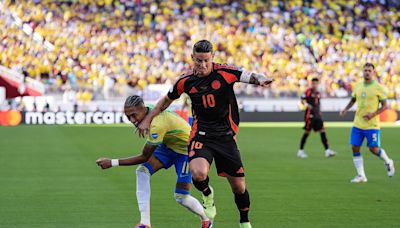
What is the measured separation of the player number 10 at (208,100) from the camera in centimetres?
776

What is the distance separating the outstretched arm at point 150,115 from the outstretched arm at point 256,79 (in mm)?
892

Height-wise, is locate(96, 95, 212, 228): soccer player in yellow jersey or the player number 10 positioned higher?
the player number 10

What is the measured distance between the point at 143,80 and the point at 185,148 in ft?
101

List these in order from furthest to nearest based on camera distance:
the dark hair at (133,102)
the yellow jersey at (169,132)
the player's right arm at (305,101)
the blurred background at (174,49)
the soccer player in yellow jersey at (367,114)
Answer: the blurred background at (174,49) → the player's right arm at (305,101) → the soccer player in yellow jersey at (367,114) → the yellow jersey at (169,132) → the dark hair at (133,102)

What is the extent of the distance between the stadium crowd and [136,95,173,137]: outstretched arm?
95.8 ft

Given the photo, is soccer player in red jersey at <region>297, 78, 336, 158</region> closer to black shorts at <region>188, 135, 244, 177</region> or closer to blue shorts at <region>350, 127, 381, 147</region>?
blue shorts at <region>350, 127, 381, 147</region>

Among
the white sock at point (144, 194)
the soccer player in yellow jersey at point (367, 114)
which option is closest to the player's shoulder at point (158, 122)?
the white sock at point (144, 194)

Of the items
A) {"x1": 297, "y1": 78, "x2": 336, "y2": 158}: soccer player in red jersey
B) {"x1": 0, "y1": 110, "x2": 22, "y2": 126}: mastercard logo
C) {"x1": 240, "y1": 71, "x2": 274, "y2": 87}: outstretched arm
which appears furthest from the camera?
{"x1": 0, "y1": 110, "x2": 22, "y2": 126}: mastercard logo

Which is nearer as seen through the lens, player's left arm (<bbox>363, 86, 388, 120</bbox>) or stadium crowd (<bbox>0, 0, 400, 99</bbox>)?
player's left arm (<bbox>363, 86, 388, 120</bbox>)

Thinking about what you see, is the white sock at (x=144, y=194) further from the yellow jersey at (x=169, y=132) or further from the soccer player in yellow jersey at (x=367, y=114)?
the soccer player in yellow jersey at (x=367, y=114)

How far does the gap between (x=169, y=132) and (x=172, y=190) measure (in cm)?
460

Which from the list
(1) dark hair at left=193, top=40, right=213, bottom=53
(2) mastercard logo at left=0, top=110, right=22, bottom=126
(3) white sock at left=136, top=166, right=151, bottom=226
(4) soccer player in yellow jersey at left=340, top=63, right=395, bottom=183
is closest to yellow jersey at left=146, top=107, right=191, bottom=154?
(3) white sock at left=136, top=166, right=151, bottom=226

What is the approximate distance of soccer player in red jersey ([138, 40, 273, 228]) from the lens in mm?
7742

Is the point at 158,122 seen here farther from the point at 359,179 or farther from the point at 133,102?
the point at 359,179
